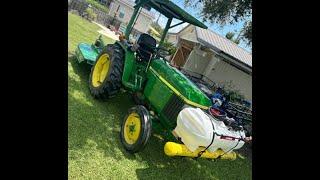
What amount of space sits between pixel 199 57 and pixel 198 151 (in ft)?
56.8

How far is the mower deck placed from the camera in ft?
27.4

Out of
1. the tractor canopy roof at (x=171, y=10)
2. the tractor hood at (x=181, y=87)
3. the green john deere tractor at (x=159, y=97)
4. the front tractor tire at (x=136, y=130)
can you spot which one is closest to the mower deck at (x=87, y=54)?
the green john deere tractor at (x=159, y=97)

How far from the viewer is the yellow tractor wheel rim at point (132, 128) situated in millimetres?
5488

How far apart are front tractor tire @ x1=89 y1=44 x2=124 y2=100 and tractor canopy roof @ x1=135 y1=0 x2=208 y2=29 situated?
1223 millimetres

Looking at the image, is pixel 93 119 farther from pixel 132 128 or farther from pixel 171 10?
pixel 171 10

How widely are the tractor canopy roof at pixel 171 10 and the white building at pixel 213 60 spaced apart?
1195cm

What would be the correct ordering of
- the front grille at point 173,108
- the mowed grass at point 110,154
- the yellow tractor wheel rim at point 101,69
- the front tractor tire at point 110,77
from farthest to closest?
1. the yellow tractor wheel rim at point 101,69
2. the front tractor tire at point 110,77
3. the front grille at point 173,108
4. the mowed grass at point 110,154

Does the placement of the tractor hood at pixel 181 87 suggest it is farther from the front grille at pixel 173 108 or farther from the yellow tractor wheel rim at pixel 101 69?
the yellow tractor wheel rim at pixel 101 69

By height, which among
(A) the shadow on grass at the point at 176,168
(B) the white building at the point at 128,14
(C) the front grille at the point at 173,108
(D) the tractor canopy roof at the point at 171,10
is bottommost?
(B) the white building at the point at 128,14

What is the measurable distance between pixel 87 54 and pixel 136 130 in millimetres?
3774
